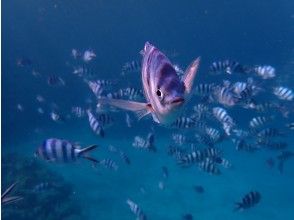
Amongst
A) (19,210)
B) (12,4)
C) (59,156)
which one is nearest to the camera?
(59,156)

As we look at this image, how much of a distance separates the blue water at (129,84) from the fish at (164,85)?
12.3 metres

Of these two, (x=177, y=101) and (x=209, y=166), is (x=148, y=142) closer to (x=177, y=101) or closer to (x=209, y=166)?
(x=209, y=166)

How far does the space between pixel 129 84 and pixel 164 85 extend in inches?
964

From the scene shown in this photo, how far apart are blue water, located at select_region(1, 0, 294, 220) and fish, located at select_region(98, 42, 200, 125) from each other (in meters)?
12.3

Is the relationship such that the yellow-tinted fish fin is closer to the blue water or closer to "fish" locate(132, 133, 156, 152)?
"fish" locate(132, 133, 156, 152)

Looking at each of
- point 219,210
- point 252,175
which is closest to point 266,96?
point 252,175

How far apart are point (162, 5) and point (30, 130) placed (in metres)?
15.8

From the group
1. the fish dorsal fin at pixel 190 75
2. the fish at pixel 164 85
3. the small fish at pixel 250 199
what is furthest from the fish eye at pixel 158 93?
the small fish at pixel 250 199

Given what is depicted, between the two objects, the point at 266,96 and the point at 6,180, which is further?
the point at 266,96

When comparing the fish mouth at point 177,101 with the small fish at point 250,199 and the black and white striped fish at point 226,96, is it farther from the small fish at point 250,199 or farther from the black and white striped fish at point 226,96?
the black and white striped fish at point 226,96

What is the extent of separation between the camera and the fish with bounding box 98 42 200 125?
6.20 ft

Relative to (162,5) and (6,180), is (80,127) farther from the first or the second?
Result: (6,180)

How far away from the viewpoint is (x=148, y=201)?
1956 cm

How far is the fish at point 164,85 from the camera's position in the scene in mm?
1891
